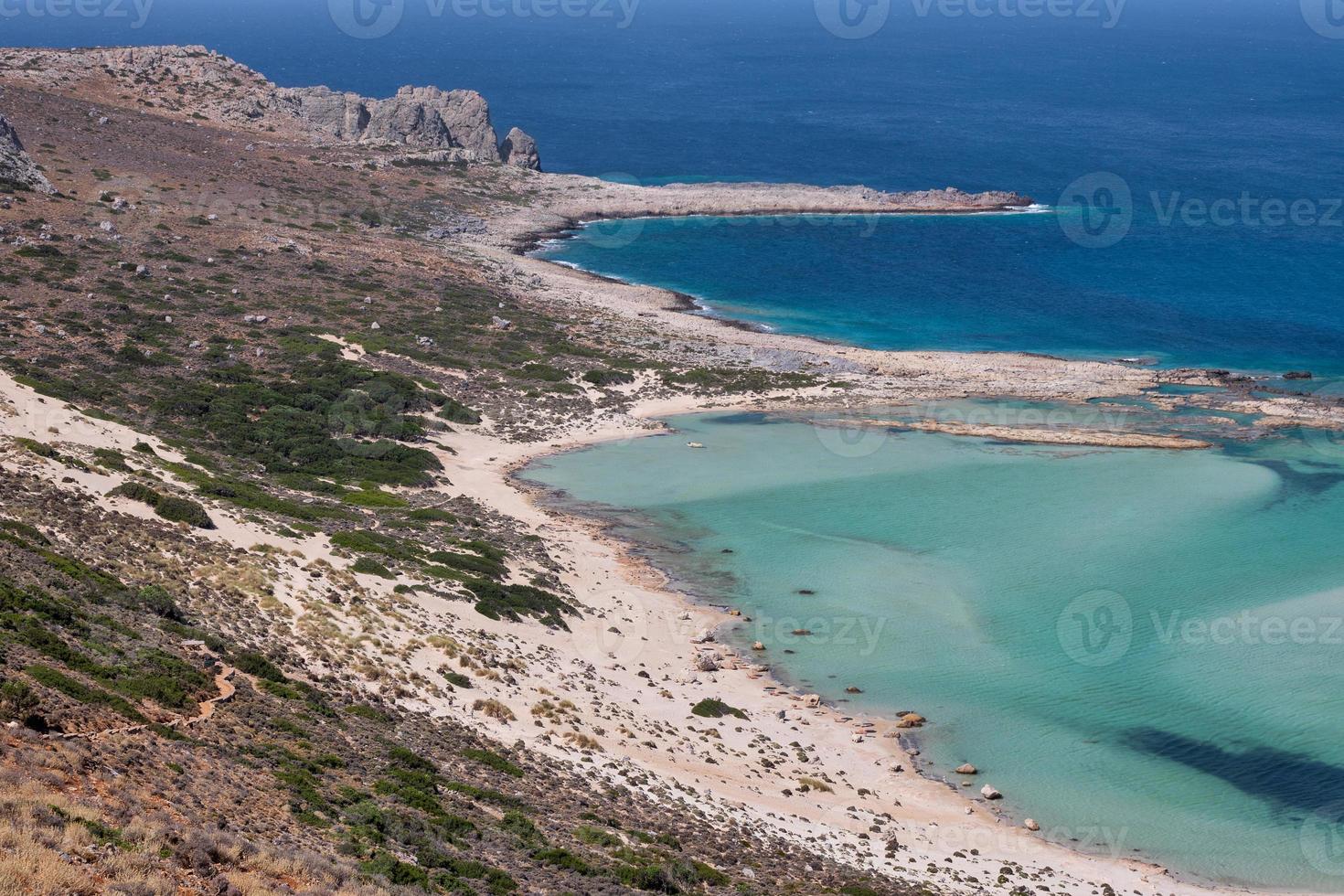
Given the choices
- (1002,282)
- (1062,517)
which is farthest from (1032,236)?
(1062,517)

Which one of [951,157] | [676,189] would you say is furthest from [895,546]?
[951,157]

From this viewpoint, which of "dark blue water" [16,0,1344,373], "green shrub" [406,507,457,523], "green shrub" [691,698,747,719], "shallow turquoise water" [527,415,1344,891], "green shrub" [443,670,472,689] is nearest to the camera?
"green shrub" [443,670,472,689]

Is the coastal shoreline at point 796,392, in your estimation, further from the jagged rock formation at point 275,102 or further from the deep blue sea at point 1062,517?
the jagged rock formation at point 275,102

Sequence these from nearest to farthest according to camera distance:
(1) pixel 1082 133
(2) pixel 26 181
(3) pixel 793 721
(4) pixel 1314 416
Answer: (3) pixel 793 721 < (4) pixel 1314 416 < (2) pixel 26 181 < (1) pixel 1082 133

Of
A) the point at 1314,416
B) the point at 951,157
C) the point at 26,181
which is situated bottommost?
the point at 1314,416

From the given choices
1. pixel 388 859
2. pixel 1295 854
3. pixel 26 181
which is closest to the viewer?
pixel 388 859

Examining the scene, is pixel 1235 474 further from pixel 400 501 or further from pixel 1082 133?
pixel 1082 133

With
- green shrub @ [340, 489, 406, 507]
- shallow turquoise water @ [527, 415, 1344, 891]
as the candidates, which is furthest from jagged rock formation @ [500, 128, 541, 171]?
green shrub @ [340, 489, 406, 507]

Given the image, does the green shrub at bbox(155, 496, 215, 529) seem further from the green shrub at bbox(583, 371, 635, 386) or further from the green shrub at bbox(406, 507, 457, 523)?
the green shrub at bbox(583, 371, 635, 386)
